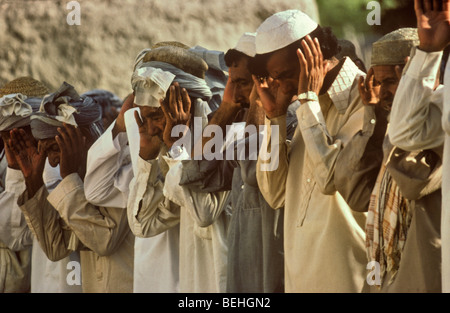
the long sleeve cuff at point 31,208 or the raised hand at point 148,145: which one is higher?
the raised hand at point 148,145

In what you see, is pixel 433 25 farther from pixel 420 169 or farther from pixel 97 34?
pixel 97 34

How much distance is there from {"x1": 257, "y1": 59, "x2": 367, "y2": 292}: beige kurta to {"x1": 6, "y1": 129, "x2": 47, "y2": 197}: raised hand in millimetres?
3257

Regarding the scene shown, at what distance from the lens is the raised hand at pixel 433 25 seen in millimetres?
5367

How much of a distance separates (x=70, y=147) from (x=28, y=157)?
52 centimetres

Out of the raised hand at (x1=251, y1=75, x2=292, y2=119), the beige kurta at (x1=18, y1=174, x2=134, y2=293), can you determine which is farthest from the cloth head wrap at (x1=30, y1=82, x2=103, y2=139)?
the raised hand at (x1=251, y1=75, x2=292, y2=119)

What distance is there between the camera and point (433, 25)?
5.40m

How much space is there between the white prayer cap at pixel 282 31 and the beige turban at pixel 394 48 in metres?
0.64

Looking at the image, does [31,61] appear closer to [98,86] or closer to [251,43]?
[98,86]

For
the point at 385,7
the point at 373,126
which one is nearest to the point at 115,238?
the point at 385,7

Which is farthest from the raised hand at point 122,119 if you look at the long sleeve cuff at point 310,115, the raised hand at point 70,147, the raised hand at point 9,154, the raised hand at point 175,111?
the long sleeve cuff at point 310,115

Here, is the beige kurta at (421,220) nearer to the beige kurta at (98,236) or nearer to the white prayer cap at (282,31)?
the white prayer cap at (282,31)

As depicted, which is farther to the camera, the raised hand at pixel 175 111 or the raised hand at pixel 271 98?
the raised hand at pixel 175 111

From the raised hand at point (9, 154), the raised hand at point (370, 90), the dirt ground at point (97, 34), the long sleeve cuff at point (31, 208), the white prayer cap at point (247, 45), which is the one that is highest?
the dirt ground at point (97, 34)

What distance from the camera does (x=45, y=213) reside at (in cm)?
957
